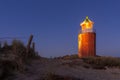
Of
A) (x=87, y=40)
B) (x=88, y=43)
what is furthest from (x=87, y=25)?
(x=88, y=43)

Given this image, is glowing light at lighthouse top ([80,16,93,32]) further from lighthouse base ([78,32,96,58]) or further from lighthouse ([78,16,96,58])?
lighthouse base ([78,32,96,58])

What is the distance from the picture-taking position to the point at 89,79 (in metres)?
12.4

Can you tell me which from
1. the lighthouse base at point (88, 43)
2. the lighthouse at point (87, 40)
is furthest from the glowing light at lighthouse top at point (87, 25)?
the lighthouse base at point (88, 43)

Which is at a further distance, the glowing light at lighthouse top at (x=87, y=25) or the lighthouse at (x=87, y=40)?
the glowing light at lighthouse top at (x=87, y=25)

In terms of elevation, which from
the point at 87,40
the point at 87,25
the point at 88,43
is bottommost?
the point at 88,43

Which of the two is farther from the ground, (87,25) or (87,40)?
(87,25)

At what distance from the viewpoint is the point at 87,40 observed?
92.3ft

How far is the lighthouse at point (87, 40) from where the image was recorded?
92.1ft

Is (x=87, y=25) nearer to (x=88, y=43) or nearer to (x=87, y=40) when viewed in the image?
(x=87, y=40)

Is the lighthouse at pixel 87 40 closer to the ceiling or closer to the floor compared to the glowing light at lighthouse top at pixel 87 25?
closer to the floor

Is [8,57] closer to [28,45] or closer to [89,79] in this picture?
[28,45]

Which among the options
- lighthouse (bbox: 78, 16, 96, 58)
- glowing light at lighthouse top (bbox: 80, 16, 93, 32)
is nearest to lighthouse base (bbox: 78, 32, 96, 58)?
lighthouse (bbox: 78, 16, 96, 58)

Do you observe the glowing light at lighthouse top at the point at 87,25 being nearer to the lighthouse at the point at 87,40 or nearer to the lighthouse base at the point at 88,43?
the lighthouse at the point at 87,40

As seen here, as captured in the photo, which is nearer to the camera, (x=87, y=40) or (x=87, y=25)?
(x=87, y=40)
